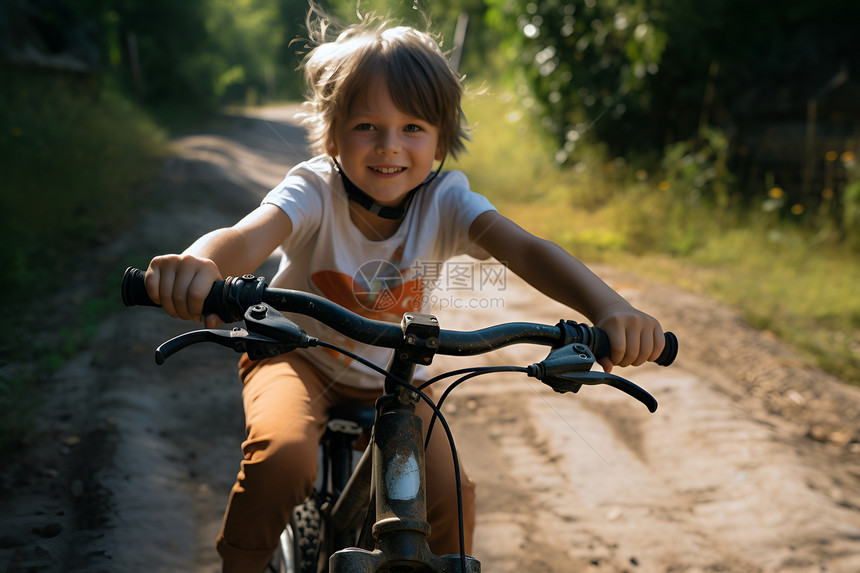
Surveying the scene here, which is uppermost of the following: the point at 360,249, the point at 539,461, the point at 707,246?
the point at 707,246

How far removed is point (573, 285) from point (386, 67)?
27.4 inches

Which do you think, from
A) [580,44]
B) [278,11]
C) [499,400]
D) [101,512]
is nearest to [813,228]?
[580,44]

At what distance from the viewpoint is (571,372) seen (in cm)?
104

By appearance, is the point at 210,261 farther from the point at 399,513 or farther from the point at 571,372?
the point at 571,372

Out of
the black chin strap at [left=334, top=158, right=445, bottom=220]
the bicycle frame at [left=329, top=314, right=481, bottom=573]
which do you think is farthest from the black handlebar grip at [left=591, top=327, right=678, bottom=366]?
the black chin strap at [left=334, top=158, right=445, bottom=220]

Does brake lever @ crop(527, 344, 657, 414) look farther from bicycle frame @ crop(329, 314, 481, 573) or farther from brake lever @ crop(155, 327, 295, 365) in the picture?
brake lever @ crop(155, 327, 295, 365)

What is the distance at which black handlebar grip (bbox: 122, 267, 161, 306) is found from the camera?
1.08m

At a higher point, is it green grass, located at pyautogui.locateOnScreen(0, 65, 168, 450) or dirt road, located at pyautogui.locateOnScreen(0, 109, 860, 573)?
green grass, located at pyautogui.locateOnScreen(0, 65, 168, 450)

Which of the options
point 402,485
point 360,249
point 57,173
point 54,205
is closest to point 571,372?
point 402,485

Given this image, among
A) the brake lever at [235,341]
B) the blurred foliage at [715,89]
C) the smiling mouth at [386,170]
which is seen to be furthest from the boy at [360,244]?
the blurred foliage at [715,89]

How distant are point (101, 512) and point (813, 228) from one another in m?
5.59

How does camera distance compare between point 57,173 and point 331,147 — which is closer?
point 331,147

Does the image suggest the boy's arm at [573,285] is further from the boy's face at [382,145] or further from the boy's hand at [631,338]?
the boy's face at [382,145]

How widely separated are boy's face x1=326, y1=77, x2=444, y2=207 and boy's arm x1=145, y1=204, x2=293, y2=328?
0.76 feet
